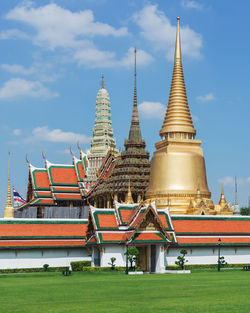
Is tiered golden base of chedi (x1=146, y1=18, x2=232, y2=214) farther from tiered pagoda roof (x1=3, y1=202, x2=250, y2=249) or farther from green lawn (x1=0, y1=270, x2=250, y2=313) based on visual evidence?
green lawn (x1=0, y1=270, x2=250, y2=313)

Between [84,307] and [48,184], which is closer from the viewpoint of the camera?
[84,307]

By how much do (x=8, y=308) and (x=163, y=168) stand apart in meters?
40.9

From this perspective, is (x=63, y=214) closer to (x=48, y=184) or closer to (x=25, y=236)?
(x=48, y=184)

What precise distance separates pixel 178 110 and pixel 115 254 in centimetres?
2118

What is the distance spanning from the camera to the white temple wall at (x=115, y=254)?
40.4m

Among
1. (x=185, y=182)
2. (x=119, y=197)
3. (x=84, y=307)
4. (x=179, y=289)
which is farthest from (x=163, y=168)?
(x=84, y=307)

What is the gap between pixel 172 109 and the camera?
5816cm

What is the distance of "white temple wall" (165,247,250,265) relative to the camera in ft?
139

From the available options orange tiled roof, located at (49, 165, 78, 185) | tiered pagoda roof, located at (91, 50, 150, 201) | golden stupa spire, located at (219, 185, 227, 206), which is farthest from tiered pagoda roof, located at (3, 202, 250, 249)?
orange tiled roof, located at (49, 165, 78, 185)

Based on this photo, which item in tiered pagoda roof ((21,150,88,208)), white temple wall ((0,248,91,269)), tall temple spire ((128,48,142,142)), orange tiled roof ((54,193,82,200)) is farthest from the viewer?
tall temple spire ((128,48,142,142))

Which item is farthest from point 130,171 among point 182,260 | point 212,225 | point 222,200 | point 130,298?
point 130,298

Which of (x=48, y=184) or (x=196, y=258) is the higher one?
(x=48, y=184)

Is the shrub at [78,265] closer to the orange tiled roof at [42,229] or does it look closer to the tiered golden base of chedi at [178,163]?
the orange tiled roof at [42,229]

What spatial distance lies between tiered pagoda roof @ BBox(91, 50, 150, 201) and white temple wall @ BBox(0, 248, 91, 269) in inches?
932
